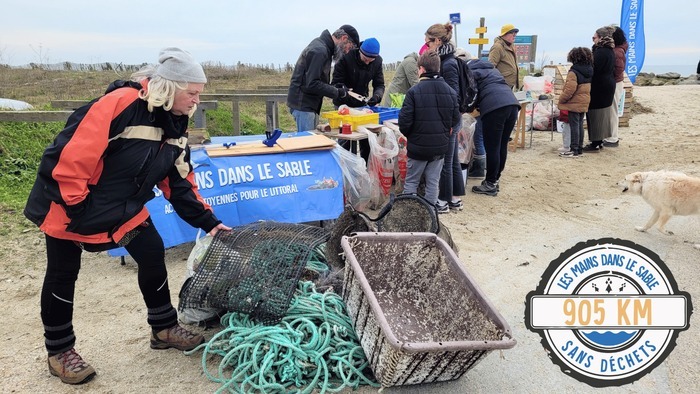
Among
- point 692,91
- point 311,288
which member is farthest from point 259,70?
point 311,288

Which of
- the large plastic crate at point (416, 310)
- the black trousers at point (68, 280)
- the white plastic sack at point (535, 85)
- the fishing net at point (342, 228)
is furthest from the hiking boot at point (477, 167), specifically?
the black trousers at point (68, 280)

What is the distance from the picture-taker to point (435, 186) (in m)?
5.30

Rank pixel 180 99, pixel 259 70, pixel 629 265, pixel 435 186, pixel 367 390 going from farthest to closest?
pixel 259 70
pixel 435 186
pixel 629 265
pixel 367 390
pixel 180 99

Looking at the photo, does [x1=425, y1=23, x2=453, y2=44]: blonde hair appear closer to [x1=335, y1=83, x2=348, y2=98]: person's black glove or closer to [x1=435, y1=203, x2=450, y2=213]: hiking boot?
[x1=335, y1=83, x2=348, y2=98]: person's black glove

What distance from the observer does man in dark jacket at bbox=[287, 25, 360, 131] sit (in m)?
5.61

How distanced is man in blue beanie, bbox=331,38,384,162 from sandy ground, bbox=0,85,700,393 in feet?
5.75

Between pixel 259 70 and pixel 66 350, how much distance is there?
80.7ft

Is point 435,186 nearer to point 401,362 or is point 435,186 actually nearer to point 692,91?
point 401,362

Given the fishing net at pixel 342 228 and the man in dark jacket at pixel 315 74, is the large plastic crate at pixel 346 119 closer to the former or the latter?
the man in dark jacket at pixel 315 74

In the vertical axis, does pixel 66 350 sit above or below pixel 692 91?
below

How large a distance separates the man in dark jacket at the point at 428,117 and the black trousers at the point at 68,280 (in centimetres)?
284

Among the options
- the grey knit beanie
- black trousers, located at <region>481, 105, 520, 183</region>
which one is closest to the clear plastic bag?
black trousers, located at <region>481, 105, 520, 183</region>

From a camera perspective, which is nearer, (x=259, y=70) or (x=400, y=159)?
(x=400, y=159)

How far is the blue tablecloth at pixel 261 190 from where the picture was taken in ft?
14.1
